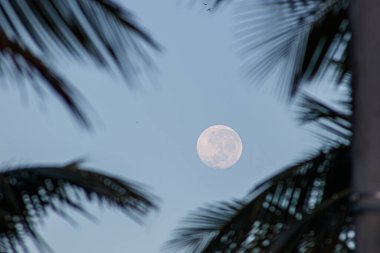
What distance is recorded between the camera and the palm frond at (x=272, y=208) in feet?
17.1

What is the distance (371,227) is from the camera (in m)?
2.65

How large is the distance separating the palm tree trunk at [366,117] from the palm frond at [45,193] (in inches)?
120

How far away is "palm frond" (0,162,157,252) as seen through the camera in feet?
18.7

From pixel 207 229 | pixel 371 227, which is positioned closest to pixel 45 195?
pixel 207 229

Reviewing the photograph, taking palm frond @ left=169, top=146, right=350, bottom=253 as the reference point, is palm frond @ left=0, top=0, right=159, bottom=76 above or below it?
above

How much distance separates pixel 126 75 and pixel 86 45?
7.3 inches

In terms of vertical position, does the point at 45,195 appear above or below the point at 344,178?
above

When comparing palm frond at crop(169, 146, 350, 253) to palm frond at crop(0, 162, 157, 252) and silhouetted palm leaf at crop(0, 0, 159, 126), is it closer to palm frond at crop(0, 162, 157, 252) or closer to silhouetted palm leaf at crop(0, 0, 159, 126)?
palm frond at crop(0, 162, 157, 252)

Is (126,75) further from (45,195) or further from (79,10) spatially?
(45,195)

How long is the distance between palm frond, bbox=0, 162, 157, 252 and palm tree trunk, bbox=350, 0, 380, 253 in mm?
3060

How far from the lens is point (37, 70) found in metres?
2.70

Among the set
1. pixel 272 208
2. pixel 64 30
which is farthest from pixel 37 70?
pixel 272 208

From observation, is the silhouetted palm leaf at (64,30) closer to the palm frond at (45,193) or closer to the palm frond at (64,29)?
the palm frond at (64,29)

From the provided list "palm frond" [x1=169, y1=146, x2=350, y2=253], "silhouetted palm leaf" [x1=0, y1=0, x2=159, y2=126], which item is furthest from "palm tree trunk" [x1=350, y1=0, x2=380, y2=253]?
"palm frond" [x1=169, y1=146, x2=350, y2=253]
